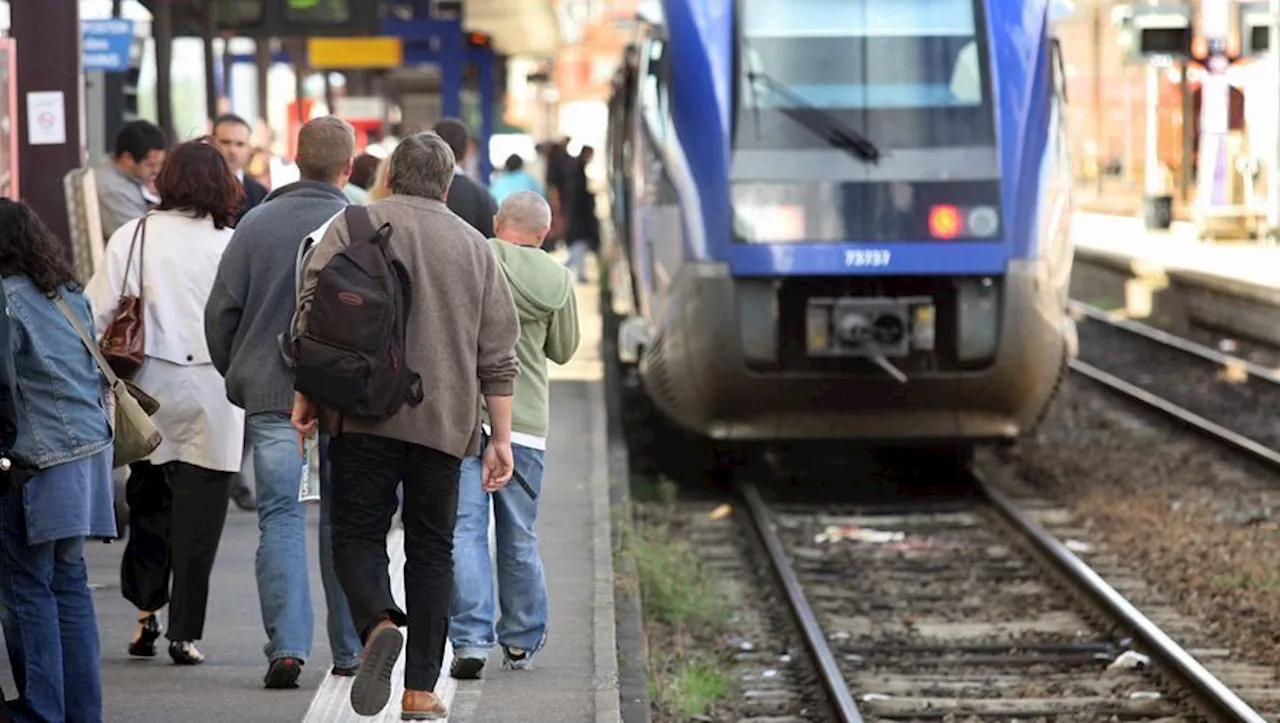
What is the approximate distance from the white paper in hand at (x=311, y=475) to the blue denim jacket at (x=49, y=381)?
0.78 meters

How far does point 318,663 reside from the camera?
7879mm

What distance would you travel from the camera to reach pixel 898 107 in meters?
12.5

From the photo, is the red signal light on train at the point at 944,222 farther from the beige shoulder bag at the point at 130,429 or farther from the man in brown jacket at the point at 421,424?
the beige shoulder bag at the point at 130,429

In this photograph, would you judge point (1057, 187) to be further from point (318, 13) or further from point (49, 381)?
point (318, 13)

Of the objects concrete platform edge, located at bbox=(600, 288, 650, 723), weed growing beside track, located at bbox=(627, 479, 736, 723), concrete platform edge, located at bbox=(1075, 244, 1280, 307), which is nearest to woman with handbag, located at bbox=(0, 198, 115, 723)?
concrete platform edge, located at bbox=(600, 288, 650, 723)

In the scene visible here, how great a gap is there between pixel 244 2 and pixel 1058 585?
32.0ft

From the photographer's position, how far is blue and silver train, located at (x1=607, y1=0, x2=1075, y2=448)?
12.3m

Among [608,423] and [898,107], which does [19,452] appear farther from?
[608,423]

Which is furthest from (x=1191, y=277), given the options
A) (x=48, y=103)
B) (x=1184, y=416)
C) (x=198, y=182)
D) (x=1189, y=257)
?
(x=198, y=182)

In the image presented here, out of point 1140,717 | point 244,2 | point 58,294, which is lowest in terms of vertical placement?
point 1140,717

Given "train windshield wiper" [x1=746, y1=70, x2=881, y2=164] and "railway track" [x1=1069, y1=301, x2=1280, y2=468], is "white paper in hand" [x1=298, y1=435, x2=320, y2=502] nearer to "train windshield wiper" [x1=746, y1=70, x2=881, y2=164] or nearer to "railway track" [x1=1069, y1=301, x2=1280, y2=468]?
"train windshield wiper" [x1=746, y1=70, x2=881, y2=164]

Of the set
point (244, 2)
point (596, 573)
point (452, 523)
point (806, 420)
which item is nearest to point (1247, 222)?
point (244, 2)

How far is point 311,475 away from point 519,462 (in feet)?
2.67

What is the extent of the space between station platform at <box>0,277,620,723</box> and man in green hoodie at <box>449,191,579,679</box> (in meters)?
0.22
